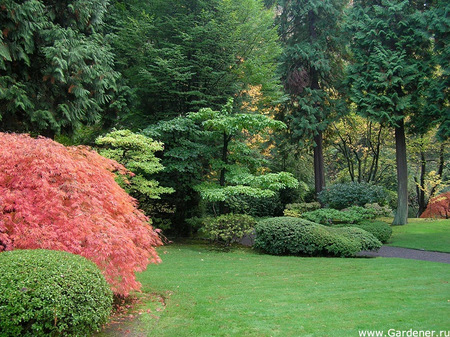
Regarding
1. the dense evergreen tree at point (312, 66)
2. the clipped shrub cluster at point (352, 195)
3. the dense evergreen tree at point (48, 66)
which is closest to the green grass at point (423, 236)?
the clipped shrub cluster at point (352, 195)

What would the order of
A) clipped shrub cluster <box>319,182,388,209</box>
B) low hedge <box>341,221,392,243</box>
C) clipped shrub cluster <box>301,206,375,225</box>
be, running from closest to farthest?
low hedge <box>341,221,392,243</box>
clipped shrub cluster <box>301,206,375,225</box>
clipped shrub cluster <box>319,182,388,209</box>

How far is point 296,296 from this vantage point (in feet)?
19.6

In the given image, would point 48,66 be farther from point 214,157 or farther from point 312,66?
point 312,66

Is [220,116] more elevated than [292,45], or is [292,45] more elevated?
[292,45]

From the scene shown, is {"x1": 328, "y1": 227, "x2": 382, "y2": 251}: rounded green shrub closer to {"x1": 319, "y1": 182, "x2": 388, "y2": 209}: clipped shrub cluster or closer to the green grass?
the green grass

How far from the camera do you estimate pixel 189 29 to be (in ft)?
44.9

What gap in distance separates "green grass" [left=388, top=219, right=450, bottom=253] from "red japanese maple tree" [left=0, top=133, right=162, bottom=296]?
10338 mm

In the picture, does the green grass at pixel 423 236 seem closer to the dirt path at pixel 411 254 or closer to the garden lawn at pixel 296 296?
the dirt path at pixel 411 254

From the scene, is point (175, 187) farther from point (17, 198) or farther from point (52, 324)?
point (52, 324)

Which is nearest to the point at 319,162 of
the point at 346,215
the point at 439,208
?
the point at 346,215

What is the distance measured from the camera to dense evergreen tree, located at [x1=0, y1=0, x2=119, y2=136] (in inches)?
375

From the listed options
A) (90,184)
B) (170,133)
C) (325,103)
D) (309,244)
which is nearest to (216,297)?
(90,184)

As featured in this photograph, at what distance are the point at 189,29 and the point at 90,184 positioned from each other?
33.5 ft

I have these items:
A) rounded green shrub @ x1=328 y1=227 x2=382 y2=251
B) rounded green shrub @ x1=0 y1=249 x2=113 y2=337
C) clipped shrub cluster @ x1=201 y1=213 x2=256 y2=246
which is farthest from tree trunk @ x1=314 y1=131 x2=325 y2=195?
rounded green shrub @ x1=0 y1=249 x2=113 y2=337
